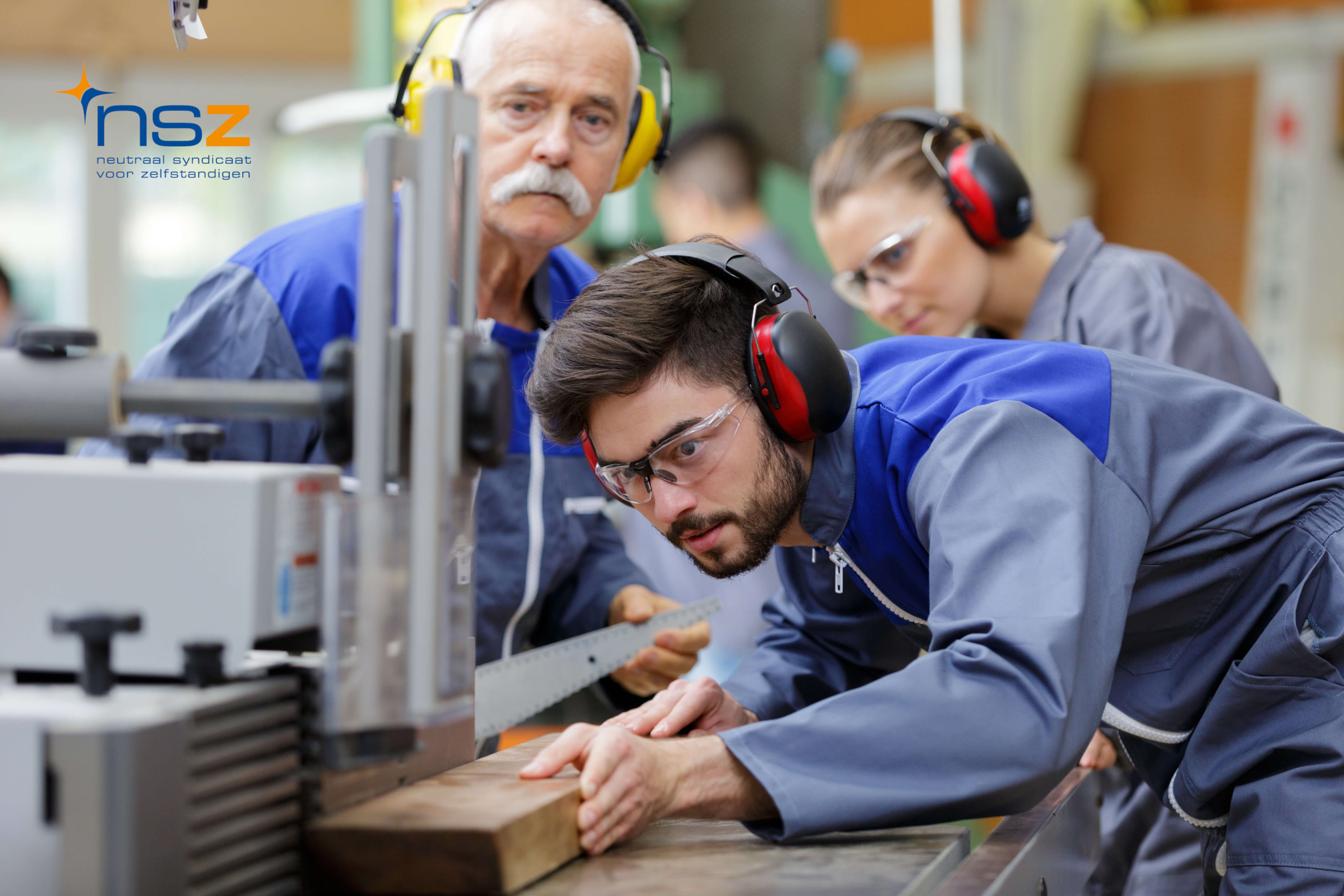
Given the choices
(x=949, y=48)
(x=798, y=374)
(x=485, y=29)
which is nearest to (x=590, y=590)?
(x=798, y=374)

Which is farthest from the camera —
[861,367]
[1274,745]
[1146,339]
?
[1146,339]

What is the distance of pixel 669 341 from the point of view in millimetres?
1404

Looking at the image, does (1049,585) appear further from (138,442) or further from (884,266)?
(884,266)

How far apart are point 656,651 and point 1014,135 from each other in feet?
21.9

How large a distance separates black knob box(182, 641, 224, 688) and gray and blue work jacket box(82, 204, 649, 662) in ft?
1.89

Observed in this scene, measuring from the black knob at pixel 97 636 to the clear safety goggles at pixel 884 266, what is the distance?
6.06 feet

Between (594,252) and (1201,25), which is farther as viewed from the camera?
(1201,25)

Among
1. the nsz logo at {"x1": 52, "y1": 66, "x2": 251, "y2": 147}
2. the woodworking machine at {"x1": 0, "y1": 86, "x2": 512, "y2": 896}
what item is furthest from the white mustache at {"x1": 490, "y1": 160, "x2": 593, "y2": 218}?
the woodworking machine at {"x1": 0, "y1": 86, "x2": 512, "y2": 896}

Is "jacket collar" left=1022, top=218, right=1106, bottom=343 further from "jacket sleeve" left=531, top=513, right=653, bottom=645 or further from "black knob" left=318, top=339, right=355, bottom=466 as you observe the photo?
"black knob" left=318, top=339, right=355, bottom=466

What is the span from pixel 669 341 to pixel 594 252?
215 centimetres

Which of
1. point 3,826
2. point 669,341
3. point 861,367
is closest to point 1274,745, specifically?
point 861,367

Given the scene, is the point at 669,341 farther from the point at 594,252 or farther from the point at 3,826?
the point at 594,252

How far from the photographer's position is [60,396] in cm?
98

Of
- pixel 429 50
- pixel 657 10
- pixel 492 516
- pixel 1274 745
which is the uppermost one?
pixel 657 10
